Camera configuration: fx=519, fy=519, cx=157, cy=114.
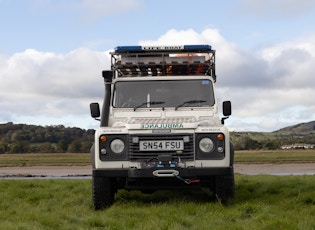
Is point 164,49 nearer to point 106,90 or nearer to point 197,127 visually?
point 106,90

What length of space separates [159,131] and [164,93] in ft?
5.33

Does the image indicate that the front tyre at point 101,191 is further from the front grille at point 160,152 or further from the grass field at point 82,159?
the grass field at point 82,159

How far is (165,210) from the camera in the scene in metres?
8.52

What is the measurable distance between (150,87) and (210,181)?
2.30m

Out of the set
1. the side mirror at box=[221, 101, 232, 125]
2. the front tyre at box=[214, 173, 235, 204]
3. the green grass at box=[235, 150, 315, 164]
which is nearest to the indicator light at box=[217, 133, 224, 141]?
the front tyre at box=[214, 173, 235, 204]

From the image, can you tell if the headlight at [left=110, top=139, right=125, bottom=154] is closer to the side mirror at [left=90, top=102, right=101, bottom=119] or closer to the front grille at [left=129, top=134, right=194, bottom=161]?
the front grille at [left=129, top=134, right=194, bottom=161]

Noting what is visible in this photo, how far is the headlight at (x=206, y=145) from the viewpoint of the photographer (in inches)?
356

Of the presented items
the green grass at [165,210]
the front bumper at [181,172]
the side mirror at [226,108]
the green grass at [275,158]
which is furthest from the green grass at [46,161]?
the front bumper at [181,172]

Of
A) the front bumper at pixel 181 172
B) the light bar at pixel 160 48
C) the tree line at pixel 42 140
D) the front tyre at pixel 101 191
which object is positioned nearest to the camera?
the front bumper at pixel 181 172

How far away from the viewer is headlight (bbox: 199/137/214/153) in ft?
29.7

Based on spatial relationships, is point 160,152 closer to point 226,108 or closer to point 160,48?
point 226,108

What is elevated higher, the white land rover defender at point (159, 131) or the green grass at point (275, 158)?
the white land rover defender at point (159, 131)

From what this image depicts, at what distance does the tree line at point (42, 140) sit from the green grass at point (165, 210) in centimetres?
4479

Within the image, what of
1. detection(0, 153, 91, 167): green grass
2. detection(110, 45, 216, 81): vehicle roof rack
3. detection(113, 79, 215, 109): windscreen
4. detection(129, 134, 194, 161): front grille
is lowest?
detection(0, 153, 91, 167): green grass
